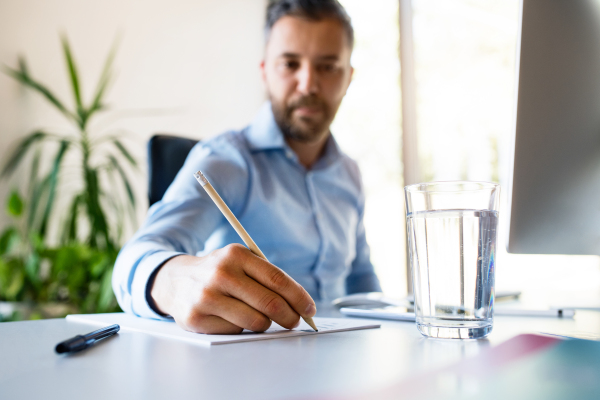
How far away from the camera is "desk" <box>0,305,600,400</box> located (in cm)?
33

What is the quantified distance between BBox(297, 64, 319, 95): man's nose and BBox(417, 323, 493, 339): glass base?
3.25 ft

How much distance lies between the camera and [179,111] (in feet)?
8.98

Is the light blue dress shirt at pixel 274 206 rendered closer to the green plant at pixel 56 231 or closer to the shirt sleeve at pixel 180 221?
the shirt sleeve at pixel 180 221

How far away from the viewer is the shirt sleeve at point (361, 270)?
1.53 metres

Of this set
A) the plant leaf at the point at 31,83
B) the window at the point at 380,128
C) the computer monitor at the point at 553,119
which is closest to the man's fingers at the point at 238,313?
the computer monitor at the point at 553,119

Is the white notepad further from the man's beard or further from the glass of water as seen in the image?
the man's beard

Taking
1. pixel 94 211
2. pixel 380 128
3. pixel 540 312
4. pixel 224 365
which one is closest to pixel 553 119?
pixel 540 312

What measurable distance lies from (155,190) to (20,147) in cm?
108

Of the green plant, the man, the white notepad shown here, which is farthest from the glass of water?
the green plant

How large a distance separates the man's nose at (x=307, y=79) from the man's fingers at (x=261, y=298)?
0.94 m

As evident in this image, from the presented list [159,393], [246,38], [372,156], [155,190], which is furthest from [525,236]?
[246,38]

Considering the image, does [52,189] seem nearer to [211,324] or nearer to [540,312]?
[211,324]

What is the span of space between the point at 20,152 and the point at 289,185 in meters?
1.22

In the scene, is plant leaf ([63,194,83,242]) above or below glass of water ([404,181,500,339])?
below
